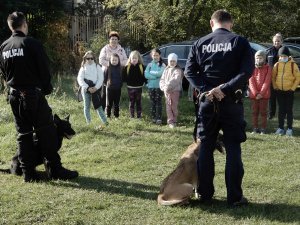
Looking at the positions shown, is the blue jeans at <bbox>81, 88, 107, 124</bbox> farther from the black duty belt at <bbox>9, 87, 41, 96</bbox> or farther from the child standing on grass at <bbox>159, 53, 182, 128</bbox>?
the black duty belt at <bbox>9, 87, 41, 96</bbox>

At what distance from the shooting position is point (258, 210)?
4891 mm

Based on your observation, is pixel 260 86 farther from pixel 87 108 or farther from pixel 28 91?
pixel 28 91

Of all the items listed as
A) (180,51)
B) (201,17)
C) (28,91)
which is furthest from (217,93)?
(201,17)

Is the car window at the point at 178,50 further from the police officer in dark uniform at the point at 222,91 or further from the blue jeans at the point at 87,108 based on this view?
the police officer in dark uniform at the point at 222,91

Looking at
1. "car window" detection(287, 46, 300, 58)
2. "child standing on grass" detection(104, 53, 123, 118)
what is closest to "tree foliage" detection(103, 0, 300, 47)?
"car window" detection(287, 46, 300, 58)

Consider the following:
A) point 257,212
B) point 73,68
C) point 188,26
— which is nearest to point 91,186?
point 257,212

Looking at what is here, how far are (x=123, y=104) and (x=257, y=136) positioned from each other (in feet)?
13.1

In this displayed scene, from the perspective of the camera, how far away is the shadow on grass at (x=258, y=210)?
4695 mm

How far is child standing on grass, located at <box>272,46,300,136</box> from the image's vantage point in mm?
8953

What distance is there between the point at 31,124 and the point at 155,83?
4.15m

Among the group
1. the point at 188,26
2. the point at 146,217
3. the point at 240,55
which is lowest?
the point at 146,217

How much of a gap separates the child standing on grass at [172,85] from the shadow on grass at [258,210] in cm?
429

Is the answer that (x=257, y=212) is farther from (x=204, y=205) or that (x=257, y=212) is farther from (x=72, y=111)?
(x=72, y=111)

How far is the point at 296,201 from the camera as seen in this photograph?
5.18 m
